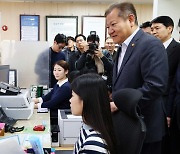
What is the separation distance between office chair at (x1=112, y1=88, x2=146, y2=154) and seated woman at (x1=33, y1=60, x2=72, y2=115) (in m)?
1.55

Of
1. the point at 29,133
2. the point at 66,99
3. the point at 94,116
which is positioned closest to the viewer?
the point at 94,116

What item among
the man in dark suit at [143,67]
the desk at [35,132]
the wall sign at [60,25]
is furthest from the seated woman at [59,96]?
the wall sign at [60,25]

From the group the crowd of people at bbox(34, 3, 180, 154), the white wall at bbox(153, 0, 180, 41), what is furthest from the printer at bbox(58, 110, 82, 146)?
the white wall at bbox(153, 0, 180, 41)

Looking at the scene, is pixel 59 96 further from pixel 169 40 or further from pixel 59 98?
pixel 169 40

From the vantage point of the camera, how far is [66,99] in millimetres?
2812

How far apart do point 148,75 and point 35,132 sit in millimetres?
1006

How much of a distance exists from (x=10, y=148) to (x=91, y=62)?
2.04m

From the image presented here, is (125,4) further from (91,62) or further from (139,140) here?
(91,62)

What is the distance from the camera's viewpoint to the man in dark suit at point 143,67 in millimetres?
1394

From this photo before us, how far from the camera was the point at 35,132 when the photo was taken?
190cm

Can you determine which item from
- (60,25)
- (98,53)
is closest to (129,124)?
(98,53)

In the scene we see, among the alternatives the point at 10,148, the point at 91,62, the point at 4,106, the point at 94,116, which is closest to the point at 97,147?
the point at 94,116

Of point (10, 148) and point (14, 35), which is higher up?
point (14, 35)

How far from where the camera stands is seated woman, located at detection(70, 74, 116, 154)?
1.08 m
